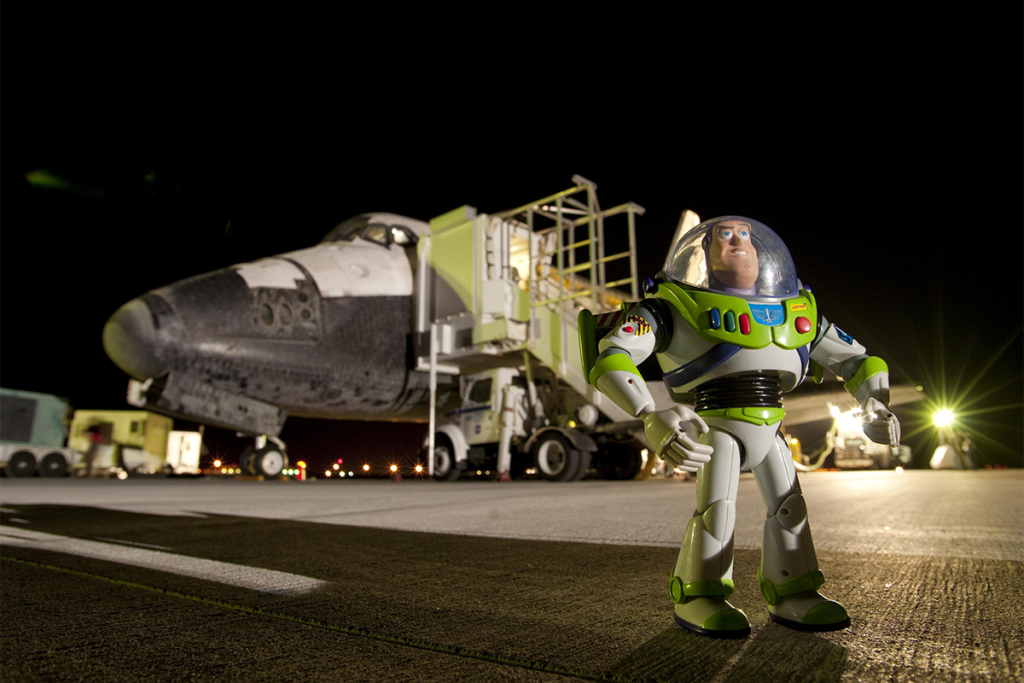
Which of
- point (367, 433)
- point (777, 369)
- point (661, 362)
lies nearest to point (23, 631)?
point (661, 362)

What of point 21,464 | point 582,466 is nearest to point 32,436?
point 21,464

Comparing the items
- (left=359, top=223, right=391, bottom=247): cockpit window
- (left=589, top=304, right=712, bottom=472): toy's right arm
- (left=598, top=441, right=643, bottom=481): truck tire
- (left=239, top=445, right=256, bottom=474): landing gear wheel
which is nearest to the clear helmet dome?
(left=589, top=304, right=712, bottom=472): toy's right arm

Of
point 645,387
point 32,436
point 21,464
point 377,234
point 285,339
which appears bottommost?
point 21,464

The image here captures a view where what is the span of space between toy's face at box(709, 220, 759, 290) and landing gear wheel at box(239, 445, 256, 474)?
1072 centimetres

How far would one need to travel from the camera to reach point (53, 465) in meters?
16.2

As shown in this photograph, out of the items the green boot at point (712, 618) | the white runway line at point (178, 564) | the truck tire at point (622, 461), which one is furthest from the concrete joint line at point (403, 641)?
the truck tire at point (622, 461)

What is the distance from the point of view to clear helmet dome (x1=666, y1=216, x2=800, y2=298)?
5.18 ft

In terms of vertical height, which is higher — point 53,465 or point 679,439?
point 679,439

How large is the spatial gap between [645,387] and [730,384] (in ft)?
0.71

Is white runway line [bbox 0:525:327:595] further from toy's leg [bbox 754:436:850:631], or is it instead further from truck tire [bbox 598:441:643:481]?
truck tire [bbox 598:441:643:481]

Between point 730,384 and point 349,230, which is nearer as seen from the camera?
point 730,384

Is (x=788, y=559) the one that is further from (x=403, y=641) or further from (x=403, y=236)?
(x=403, y=236)

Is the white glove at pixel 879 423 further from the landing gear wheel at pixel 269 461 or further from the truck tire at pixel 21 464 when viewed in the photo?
the truck tire at pixel 21 464

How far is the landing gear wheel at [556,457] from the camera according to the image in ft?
30.6
